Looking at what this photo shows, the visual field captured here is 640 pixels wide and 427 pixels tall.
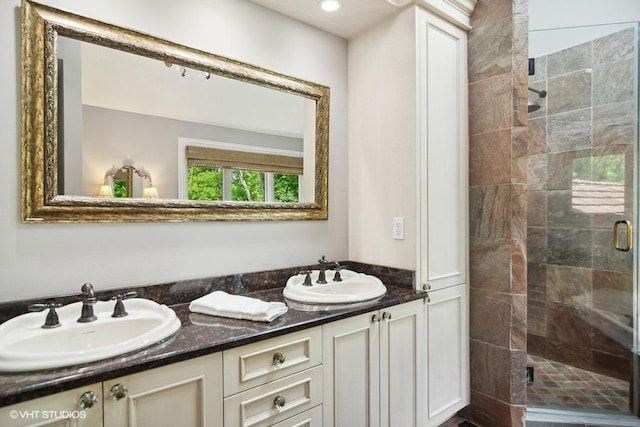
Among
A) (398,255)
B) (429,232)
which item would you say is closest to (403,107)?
(429,232)

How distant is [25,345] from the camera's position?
1076 millimetres

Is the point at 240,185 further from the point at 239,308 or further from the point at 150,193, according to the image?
the point at 239,308

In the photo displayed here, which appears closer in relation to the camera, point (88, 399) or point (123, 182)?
point (88, 399)

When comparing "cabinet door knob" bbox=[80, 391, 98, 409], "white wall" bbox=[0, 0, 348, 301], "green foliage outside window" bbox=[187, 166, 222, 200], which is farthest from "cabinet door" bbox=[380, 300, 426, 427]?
"cabinet door knob" bbox=[80, 391, 98, 409]

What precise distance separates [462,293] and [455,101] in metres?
1.14

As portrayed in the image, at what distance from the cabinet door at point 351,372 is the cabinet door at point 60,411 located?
2.57 ft

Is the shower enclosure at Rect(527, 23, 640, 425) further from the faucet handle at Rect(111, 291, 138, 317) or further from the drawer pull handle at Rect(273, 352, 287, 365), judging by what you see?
the faucet handle at Rect(111, 291, 138, 317)

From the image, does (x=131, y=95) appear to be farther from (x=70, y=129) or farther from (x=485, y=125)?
(x=485, y=125)

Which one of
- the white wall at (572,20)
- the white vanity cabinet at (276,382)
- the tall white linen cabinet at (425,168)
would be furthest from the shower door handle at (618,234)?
the white vanity cabinet at (276,382)

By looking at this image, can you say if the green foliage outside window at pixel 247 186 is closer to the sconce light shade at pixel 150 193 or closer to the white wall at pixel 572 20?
the sconce light shade at pixel 150 193

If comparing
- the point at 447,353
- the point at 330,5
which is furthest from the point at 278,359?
the point at 330,5

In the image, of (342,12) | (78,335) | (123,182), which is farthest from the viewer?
(342,12)

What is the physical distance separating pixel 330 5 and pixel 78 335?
1.92 meters

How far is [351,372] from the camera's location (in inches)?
58.8
